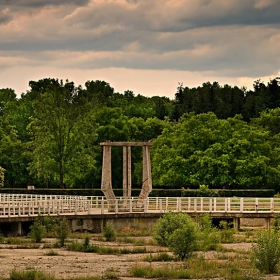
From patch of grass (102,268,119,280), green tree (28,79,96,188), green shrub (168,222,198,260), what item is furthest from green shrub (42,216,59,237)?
green tree (28,79,96,188)

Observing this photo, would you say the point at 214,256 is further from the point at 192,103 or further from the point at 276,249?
the point at 192,103

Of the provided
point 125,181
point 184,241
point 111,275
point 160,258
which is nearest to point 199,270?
point 111,275

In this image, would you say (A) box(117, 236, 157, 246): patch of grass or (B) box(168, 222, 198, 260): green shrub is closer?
(B) box(168, 222, 198, 260): green shrub

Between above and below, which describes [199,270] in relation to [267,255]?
below

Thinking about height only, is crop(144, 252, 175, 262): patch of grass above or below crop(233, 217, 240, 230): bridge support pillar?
below

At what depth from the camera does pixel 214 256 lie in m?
41.1

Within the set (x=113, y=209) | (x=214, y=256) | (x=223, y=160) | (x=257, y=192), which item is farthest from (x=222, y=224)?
(x=223, y=160)

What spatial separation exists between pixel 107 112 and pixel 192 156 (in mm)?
21715

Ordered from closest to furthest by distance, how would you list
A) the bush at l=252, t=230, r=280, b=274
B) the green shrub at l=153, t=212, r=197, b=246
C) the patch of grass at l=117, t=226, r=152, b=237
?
the bush at l=252, t=230, r=280, b=274
the green shrub at l=153, t=212, r=197, b=246
the patch of grass at l=117, t=226, r=152, b=237

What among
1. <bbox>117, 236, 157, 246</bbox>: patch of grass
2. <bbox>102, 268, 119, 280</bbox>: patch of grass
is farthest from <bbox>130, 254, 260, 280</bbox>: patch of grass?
<bbox>117, 236, 157, 246</bbox>: patch of grass

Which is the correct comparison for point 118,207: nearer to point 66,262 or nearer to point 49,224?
point 49,224

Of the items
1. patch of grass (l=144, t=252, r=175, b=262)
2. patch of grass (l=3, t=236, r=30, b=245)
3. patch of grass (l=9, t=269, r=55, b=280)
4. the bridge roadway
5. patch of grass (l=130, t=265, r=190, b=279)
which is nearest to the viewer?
patch of grass (l=9, t=269, r=55, b=280)

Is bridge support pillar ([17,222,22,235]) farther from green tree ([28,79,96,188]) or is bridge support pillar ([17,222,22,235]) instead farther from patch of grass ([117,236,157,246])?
green tree ([28,79,96,188])

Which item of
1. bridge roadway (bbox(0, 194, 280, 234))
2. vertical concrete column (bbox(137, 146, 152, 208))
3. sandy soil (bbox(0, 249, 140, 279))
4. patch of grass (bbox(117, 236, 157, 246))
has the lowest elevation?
sandy soil (bbox(0, 249, 140, 279))
